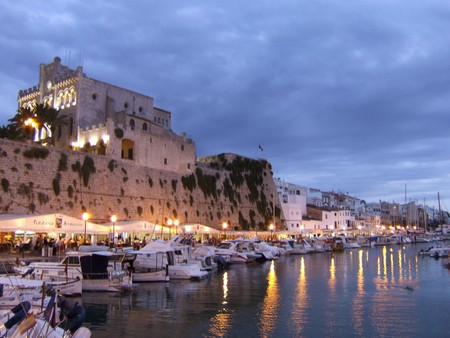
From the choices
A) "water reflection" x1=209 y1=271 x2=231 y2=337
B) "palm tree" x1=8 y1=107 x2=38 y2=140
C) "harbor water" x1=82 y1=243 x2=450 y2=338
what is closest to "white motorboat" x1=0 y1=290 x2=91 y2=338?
"harbor water" x1=82 y1=243 x2=450 y2=338

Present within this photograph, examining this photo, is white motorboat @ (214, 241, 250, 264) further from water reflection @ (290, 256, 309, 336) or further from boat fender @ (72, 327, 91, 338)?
boat fender @ (72, 327, 91, 338)

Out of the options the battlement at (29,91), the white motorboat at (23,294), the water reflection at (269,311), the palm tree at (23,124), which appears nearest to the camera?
the white motorboat at (23,294)

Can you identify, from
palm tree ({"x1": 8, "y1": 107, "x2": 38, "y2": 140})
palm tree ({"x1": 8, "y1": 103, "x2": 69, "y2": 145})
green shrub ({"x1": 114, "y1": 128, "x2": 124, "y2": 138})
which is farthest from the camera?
green shrub ({"x1": 114, "y1": 128, "x2": 124, "y2": 138})

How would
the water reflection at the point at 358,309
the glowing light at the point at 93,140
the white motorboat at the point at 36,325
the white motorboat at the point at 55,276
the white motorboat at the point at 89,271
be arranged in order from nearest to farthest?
the white motorboat at the point at 36,325, the water reflection at the point at 358,309, the white motorboat at the point at 55,276, the white motorboat at the point at 89,271, the glowing light at the point at 93,140

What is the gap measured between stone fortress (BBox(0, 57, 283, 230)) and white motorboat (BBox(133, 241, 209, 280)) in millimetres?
10753

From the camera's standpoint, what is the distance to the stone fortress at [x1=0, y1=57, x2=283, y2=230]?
111 ft

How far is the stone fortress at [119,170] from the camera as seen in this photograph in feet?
111

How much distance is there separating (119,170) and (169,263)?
16.3 meters

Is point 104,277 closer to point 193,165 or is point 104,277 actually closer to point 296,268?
point 296,268

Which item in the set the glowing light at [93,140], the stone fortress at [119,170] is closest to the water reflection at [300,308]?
the stone fortress at [119,170]

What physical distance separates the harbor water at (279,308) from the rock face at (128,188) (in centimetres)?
1235

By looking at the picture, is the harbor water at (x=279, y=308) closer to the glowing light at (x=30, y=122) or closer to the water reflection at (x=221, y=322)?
the water reflection at (x=221, y=322)

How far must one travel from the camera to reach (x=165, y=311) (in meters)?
17.8

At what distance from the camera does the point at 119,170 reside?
41188 millimetres
